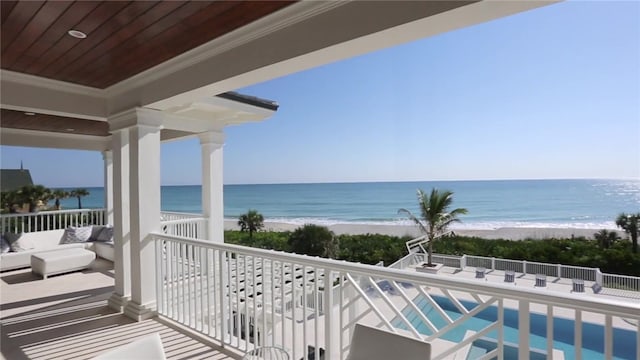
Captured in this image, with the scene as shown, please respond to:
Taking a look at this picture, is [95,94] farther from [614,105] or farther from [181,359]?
[614,105]

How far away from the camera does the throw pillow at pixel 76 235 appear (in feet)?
22.2

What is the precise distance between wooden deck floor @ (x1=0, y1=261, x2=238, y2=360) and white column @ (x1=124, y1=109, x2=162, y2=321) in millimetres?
244

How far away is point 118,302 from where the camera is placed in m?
3.91

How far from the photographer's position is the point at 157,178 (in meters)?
3.79

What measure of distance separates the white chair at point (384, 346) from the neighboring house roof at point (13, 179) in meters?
17.1

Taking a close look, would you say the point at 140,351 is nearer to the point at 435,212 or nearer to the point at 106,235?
the point at 106,235

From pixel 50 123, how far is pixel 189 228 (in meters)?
2.92

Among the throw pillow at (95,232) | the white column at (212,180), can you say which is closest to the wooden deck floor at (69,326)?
the white column at (212,180)

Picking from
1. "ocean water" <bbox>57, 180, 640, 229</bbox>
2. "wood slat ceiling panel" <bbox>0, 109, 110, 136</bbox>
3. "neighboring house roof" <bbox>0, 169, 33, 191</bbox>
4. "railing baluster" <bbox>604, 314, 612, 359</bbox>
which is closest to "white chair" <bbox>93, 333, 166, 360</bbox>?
"railing baluster" <bbox>604, 314, 612, 359</bbox>

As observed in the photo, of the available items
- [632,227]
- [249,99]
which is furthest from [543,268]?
[249,99]

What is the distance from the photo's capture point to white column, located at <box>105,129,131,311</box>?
394 cm

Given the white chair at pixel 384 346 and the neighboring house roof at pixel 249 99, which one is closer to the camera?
the white chair at pixel 384 346

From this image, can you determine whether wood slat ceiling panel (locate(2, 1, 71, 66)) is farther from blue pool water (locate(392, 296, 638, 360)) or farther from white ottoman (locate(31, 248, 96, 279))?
blue pool water (locate(392, 296, 638, 360))

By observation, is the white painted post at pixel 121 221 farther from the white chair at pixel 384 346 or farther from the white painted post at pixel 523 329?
the white painted post at pixel 523 329
